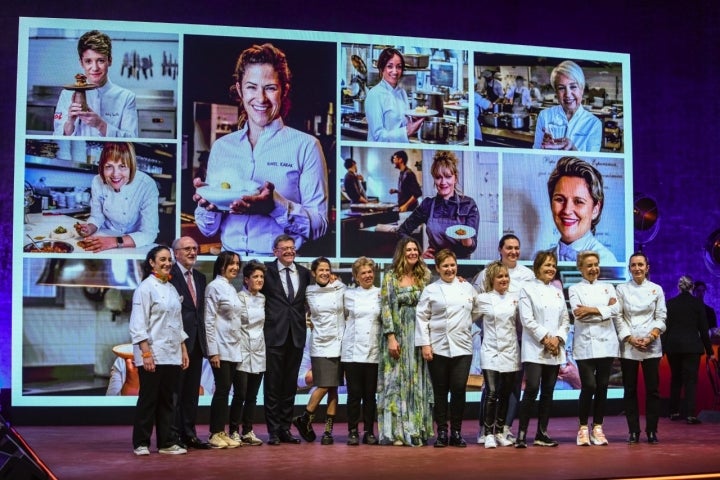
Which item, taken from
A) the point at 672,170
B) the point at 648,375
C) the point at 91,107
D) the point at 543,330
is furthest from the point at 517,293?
the point at 672,170

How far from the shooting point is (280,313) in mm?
6906

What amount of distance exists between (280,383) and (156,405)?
1015mm

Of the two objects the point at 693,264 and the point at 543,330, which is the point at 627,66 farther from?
the point at 543,330

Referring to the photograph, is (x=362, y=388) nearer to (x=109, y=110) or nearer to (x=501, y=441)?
(x=501, y=441)

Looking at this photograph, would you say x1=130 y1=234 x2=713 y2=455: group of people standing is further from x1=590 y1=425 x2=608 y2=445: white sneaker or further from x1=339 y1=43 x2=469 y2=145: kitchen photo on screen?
x1=339 y1=43 x2=469 y2=145: kitchen photo on screen

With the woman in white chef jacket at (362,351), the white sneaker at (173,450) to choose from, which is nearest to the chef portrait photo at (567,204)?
the woman in white chef jacket at (362,351)

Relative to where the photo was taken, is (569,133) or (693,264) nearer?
(569,133)

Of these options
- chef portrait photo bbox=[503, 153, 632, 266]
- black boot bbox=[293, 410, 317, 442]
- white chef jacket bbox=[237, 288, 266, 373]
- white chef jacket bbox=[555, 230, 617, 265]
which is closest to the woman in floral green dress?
black boot bbox=[293, 410, 317, 442]

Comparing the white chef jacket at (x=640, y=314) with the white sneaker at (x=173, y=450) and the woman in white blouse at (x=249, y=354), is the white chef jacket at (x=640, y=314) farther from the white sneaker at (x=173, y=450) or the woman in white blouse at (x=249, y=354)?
the white sneaker at (x=173, y=450)

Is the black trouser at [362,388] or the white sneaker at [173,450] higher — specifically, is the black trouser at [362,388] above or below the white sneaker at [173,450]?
above

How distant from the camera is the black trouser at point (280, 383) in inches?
271

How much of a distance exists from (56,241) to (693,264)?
6.47m

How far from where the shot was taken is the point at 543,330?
21.3 feet

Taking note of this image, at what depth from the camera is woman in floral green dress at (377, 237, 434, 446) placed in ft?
21.9
